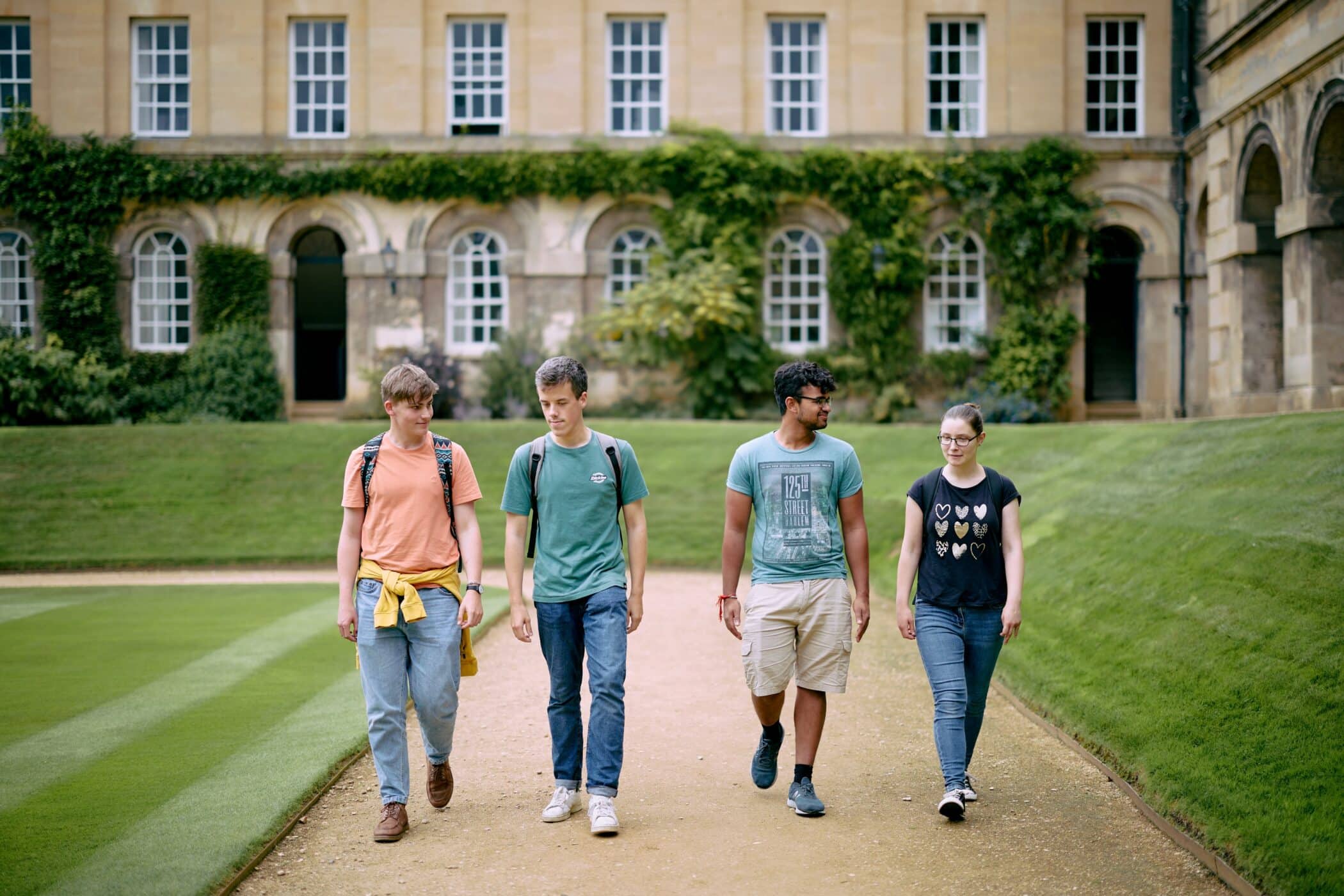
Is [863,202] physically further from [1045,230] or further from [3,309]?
[3,309]

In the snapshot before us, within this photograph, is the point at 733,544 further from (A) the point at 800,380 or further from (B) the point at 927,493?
(B) the point at 927,493

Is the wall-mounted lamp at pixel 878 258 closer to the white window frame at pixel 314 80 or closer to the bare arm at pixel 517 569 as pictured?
the white window frame at pixel 314 80

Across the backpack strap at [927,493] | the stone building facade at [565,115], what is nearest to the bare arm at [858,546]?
the backpack strap at [927,493]

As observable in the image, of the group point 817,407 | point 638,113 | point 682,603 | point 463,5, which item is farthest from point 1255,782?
point 463,5

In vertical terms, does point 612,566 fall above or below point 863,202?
below

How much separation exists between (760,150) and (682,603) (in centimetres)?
1295

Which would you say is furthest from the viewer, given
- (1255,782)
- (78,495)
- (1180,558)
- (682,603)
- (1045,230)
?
(1045,230)

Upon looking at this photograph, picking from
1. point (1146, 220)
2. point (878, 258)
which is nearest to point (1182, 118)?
point (1146, 220)

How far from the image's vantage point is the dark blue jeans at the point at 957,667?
539 centimetres

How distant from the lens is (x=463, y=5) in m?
23.8

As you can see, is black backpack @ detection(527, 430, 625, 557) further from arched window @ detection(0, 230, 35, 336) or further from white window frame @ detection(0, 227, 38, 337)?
arched window @ detection(0, 230, 35, 336)

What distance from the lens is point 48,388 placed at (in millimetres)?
21078

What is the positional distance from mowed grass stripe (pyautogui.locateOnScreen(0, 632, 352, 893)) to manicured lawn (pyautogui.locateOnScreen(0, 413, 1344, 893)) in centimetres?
399

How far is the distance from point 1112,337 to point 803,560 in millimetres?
21413
